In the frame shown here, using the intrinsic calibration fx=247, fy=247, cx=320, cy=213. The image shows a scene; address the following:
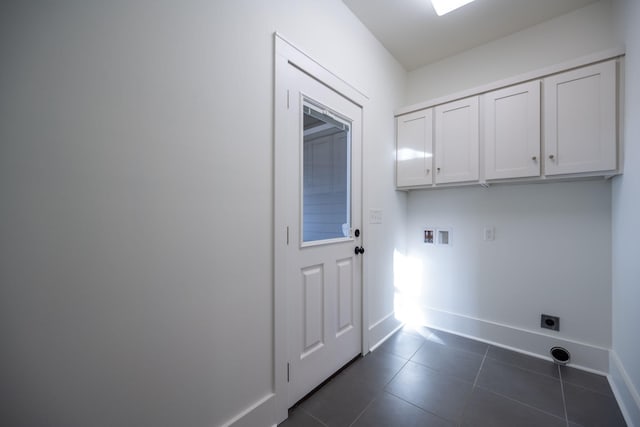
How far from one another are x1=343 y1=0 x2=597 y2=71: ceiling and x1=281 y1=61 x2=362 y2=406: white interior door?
79 cm

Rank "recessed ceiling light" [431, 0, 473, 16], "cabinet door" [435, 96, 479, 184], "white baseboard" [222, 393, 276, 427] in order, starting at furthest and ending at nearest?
"cabinet door" [435, 96, 479, 184] < "recessed ceiling light" [431, 0, 473, 16] < "white baseboard" [222, 393, 276, 427]

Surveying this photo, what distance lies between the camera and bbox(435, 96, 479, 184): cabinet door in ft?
7.08

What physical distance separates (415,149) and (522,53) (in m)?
1.17

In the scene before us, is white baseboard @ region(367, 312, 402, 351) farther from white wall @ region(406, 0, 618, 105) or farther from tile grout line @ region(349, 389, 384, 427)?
white wall @ region(406, 0, 618, 105)

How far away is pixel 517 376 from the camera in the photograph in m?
1.82

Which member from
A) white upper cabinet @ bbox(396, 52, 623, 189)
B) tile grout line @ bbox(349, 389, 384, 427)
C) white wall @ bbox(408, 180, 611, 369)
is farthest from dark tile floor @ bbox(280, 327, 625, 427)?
white upper cabinet @ bbox(396, 52, 623, 189)

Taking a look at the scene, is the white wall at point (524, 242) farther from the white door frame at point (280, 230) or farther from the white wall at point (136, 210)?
the white wall at point (136, 210)

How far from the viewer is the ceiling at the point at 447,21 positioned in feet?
6.28

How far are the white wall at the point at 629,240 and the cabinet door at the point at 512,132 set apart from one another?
0.44 meters

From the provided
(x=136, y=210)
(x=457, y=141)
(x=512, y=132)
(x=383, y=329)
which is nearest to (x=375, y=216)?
(x=457, y=141)

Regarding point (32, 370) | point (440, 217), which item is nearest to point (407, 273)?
point (440, 217)

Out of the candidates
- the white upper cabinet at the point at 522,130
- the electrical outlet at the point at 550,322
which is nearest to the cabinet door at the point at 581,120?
the white upper cabinet at the point at 522,130

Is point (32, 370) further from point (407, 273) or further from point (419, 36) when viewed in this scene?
point (419, 36)

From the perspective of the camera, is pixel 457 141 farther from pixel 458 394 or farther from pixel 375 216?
pixel 458 394
